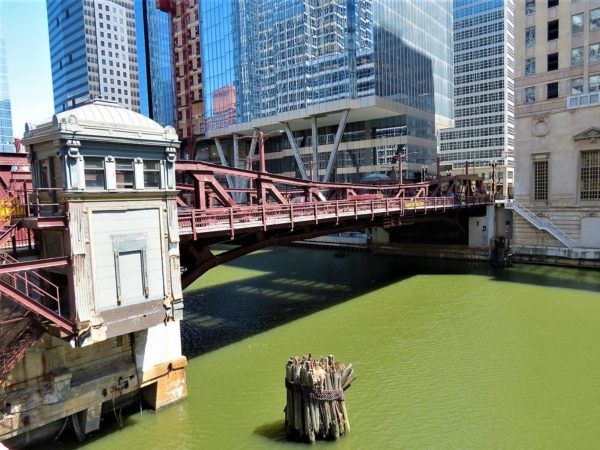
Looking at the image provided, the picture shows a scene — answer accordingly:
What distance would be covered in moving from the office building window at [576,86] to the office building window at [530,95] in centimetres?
335

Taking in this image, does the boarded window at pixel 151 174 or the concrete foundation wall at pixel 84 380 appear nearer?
the concrete foundation wall at pixel 84 380

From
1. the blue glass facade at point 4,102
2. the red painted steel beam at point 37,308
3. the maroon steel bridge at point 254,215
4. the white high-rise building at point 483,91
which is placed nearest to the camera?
the red painted steel beam at point 37,308

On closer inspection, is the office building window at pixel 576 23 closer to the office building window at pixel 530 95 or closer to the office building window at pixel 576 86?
the office building window at pixel 576 86

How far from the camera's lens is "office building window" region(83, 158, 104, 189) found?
13109 millimetres

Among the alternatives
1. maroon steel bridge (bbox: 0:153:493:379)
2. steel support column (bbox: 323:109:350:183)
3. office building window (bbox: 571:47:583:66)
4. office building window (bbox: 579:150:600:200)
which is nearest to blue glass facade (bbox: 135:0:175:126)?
steel support column (bbox: 323:109:350:183)

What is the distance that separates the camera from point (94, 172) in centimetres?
1328

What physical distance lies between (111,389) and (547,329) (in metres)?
21.3

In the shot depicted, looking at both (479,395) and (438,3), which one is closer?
(479,395)

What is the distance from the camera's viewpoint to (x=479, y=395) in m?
16.4

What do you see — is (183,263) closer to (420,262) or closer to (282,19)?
(420,262)

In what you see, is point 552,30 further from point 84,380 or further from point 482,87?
point 482,87

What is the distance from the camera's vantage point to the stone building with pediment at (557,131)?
129ft

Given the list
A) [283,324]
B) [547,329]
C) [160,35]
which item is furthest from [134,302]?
[160,35]

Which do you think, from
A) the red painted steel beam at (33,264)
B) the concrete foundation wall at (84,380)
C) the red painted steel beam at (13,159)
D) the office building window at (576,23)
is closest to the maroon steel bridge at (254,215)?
the concrete foundation wall at (84,380)
